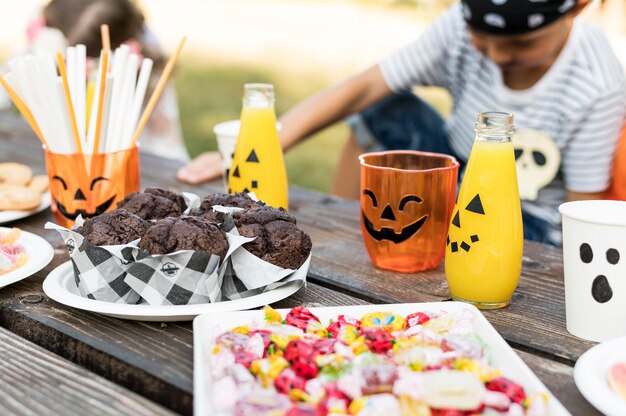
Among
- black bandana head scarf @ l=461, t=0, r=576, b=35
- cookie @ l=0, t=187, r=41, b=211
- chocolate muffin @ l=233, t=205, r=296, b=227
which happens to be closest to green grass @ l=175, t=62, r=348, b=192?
black bandana head scarf @ l=461, t=0, r=576, b=35

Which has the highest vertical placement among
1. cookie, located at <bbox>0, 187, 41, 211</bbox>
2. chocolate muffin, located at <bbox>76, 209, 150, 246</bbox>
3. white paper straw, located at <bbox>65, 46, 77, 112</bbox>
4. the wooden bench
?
white paper straw, located at <bbox>65, 46, 77, 112</bbox>

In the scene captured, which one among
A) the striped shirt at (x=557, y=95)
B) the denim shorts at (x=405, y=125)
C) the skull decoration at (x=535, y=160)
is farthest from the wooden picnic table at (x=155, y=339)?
the denim shorts at (x=405, y=125)

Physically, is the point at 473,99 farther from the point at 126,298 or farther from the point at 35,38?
the point at 35,38

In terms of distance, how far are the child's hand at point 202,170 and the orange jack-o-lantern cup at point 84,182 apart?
40 centimetres

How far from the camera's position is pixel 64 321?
94cm

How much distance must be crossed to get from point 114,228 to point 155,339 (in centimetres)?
16

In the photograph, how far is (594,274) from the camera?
88 centimetres

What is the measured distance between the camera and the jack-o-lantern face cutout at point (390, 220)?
1105mm

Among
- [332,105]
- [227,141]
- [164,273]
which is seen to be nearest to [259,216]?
[164,273]

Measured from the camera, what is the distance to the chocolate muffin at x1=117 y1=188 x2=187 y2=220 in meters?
1.08

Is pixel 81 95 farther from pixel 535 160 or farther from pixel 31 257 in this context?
pixel 535 160

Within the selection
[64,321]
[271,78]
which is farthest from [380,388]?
[271,78]

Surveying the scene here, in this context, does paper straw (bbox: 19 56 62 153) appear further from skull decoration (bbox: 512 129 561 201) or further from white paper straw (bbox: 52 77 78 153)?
skull decoration (bbox: 512 129 561 201)

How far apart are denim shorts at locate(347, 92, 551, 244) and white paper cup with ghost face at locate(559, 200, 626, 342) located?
129 cm
